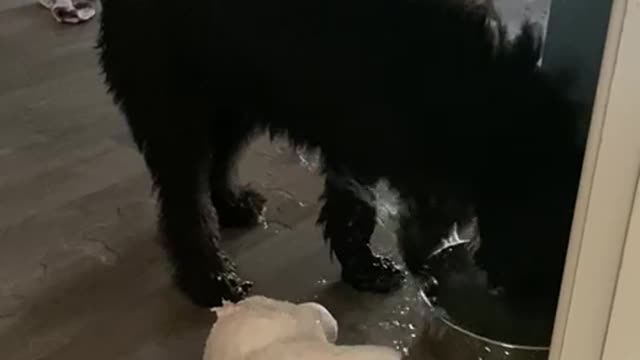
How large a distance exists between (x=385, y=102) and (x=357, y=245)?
45 cm

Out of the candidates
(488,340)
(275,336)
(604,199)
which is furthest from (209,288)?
(604,199)

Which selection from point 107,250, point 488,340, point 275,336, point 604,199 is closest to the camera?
point 604,199

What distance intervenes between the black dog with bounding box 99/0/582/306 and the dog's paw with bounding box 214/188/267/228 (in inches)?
9.3

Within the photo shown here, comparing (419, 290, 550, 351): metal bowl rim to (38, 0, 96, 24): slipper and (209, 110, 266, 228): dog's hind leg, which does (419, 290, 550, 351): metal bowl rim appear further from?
(38, 0, 96, 24): slipper

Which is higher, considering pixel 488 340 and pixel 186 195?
pixel 186 195

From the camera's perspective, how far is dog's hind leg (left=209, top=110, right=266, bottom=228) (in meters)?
1.81

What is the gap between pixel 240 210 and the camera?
6.60 ft

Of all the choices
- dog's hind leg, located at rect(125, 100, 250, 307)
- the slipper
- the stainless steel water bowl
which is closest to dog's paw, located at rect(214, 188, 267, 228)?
dog's hind leg, located at rect(125, 100, 250, 307)

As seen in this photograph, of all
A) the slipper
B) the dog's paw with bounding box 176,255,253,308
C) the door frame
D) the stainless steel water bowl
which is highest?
the door frame

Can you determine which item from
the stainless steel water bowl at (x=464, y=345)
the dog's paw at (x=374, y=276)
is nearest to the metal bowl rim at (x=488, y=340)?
the stainless steel water bowl at (x=464, y=345)

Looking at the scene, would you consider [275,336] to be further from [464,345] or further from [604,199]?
[604,199]

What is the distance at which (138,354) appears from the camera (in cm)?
171

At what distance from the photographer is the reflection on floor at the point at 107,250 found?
5.75ft

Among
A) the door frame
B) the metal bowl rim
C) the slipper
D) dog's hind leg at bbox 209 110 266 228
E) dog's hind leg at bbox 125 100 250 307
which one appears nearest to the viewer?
the door frame
